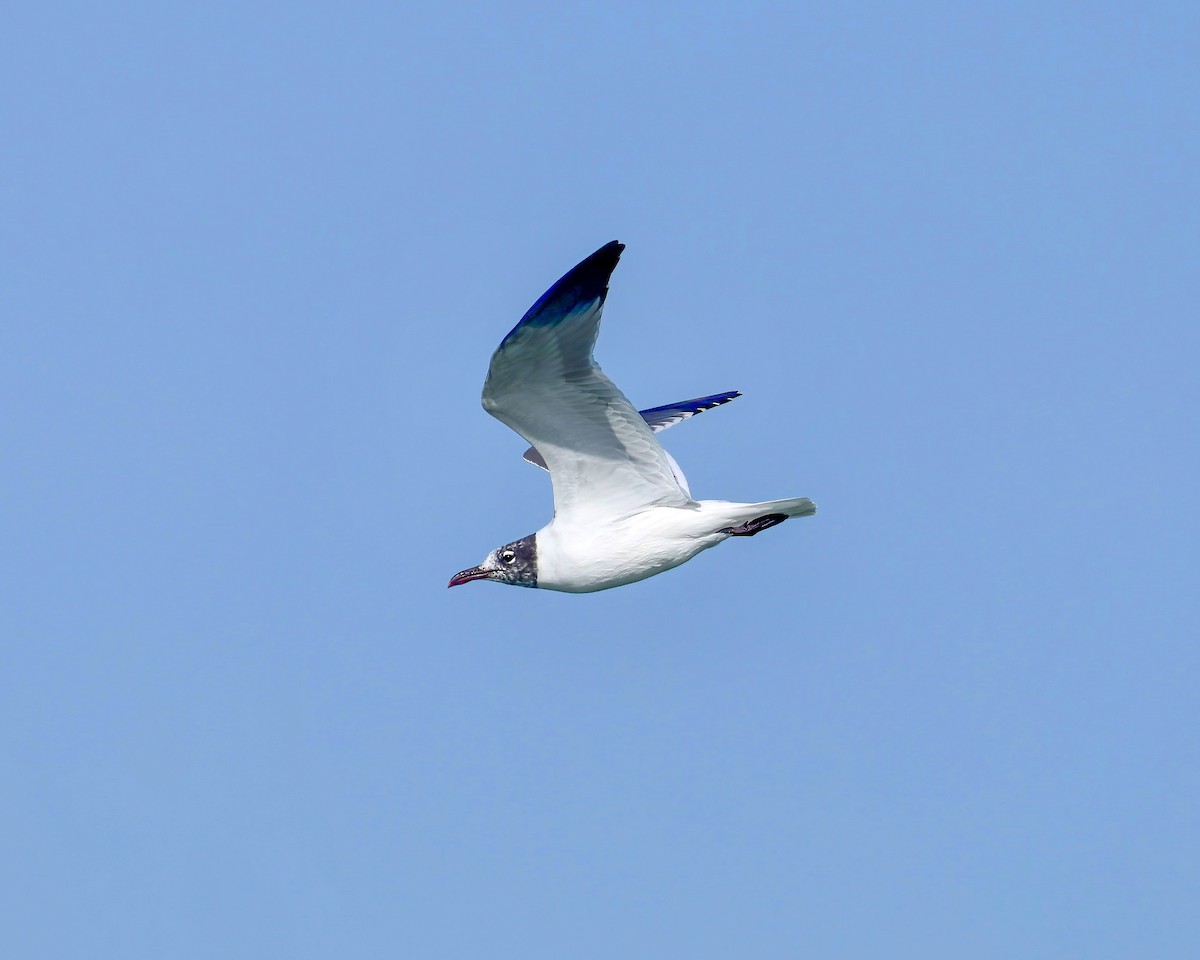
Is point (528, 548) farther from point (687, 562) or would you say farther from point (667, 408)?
point (667, 408)

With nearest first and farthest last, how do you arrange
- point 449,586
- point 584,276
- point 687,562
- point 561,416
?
point 584,276, point 561,416, point 687,562, point 449,586

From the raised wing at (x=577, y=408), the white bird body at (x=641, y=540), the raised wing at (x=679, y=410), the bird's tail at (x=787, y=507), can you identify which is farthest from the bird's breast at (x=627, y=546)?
the raised wing at (x=679, y=410)

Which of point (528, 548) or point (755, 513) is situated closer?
point (755, 513)

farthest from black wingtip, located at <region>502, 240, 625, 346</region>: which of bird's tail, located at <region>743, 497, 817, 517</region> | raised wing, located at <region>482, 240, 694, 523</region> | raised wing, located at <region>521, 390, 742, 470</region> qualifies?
raised wing, located at <region>521, 390, 742, 470</region>

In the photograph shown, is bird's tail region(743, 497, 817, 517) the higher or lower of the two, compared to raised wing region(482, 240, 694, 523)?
lower

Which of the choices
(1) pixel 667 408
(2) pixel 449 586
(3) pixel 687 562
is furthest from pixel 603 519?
(1) pixel 667 408

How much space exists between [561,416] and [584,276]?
78.2 inches

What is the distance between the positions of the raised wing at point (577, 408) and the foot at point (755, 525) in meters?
0.50

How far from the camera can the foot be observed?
15867 millimetres

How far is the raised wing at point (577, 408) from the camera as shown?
45.2 feet

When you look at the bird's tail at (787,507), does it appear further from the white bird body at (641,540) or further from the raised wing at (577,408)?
the raised wing at (577,408)

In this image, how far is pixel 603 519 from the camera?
1622 centimetres

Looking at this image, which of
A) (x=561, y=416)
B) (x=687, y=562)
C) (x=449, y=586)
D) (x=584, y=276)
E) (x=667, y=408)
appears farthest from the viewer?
(x=667, y=408)

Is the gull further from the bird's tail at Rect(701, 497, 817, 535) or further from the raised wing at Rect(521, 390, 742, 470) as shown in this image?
the raised wing at Rect(521, 390, 742, 470)
